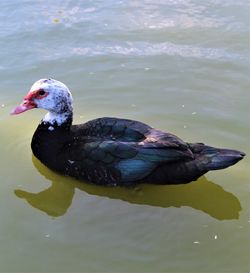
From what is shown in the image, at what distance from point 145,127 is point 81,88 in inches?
69.3

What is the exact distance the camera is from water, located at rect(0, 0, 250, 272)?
4625 millimetres

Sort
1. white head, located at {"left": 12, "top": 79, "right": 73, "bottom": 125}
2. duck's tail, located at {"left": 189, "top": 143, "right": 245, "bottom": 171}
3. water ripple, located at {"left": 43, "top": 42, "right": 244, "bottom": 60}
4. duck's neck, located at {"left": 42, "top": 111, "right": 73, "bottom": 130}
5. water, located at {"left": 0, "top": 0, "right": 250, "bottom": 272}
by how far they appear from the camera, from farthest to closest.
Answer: water ripple, located at {"left": 43, "top": 42, "right": 244, "bottom": 60}
duck's neck, located at {"left": 42, "top": 111, "right": 73, "bottom": 130}
white head, located at {"left": 12, "top": 79, "right": 73, "bottom": 125}
duck's tail, located at {"left": 189, "top": 143, "right": 245, "bottom": 171}
water, located at {"left": 0, "top": 0, "right": 250, "bottom": 272}

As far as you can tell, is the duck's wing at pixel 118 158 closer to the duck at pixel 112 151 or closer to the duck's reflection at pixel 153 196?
the duck at pixel 112 151

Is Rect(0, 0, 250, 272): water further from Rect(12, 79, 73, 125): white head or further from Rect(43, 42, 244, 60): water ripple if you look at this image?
Rect(12, 79, 73, 125): white head

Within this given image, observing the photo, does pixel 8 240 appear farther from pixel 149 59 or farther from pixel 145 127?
pixel 149 59

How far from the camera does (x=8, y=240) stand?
15.6 feet

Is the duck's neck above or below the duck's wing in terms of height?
above

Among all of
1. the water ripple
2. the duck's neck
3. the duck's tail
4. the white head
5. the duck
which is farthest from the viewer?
the water ripple

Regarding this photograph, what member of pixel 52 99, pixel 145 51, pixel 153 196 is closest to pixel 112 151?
pixel 153 196

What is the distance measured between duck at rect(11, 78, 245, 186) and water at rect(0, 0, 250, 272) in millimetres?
218

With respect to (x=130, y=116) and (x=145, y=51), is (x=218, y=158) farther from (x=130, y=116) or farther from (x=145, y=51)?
(x=145, y=51)

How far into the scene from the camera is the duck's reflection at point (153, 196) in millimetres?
5156

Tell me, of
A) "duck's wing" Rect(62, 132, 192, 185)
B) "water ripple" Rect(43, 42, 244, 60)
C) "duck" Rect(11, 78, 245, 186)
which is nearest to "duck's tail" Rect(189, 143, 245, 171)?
"duck" Rect(11, 78, 245, 186)

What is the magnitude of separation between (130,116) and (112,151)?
1.27 meters
